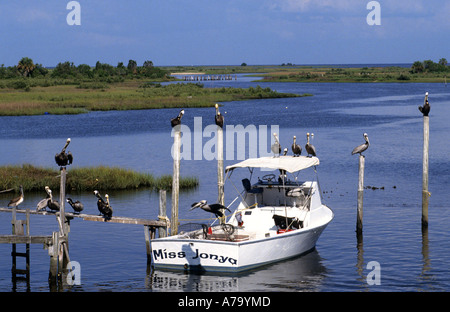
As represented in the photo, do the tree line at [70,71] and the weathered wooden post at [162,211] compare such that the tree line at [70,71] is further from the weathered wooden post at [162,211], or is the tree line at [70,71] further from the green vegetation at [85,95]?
the weathered wooden post at [162,211]

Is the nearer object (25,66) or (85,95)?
(85,95)

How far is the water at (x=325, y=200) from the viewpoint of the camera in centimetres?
2389

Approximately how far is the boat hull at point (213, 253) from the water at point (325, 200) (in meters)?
0.37

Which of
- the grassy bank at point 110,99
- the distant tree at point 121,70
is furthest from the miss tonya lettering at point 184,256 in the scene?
the distant tree at point 121,70

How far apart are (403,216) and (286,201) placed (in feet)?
25.3

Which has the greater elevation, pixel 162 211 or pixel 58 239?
pixel 162 211

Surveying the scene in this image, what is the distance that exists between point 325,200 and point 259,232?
35.7ft

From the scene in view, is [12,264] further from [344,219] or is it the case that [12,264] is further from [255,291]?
[344,219]

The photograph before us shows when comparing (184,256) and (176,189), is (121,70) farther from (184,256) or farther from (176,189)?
(184,256)

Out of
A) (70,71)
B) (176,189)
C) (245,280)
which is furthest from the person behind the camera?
(70,71)

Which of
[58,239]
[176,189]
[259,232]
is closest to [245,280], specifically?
[259,232]

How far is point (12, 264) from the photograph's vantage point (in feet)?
83.2

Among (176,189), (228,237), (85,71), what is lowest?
(228,237)

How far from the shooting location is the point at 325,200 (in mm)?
36656
